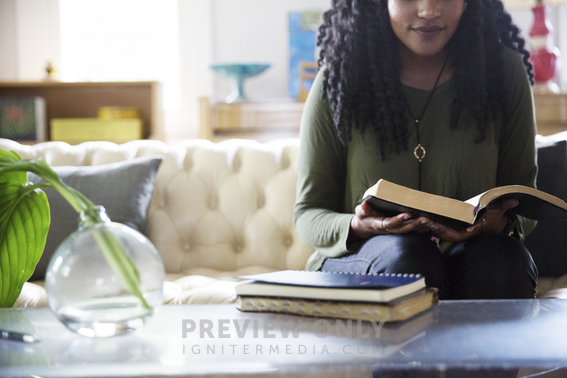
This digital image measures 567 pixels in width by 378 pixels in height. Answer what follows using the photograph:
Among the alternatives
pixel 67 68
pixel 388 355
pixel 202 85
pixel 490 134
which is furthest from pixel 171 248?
pixel 67 68

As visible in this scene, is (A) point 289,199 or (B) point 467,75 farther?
(A) point 289,199

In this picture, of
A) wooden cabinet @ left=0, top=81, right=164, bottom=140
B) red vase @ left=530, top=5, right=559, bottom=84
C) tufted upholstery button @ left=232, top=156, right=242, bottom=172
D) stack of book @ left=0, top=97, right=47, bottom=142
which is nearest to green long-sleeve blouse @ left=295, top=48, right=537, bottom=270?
tufted upholstery button @ left=232, top=156, right=242, bottom=172

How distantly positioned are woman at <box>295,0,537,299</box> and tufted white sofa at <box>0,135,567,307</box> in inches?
14.1

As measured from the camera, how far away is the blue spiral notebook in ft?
2.12

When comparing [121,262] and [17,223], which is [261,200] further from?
[121,262]

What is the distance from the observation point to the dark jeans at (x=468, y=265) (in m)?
0.87

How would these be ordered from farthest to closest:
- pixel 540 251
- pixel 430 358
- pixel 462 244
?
pixel 540 251 → pixel 462 244 → pixel 430 358

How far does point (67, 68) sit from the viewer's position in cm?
350

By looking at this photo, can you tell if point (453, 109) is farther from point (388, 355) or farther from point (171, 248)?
point (171, 248)

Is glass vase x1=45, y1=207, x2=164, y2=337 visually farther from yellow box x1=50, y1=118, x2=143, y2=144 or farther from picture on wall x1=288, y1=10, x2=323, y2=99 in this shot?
picture on wall x1=288, y1=10, x2=323, y2=99

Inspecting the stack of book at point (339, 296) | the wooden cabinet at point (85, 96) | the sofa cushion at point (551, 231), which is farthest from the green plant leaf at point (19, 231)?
the wooden cabinet at point (85, 96)

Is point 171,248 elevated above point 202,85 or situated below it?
below

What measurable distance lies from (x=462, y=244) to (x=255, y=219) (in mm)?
666

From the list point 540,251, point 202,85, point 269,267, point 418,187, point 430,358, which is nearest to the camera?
point 430,358
